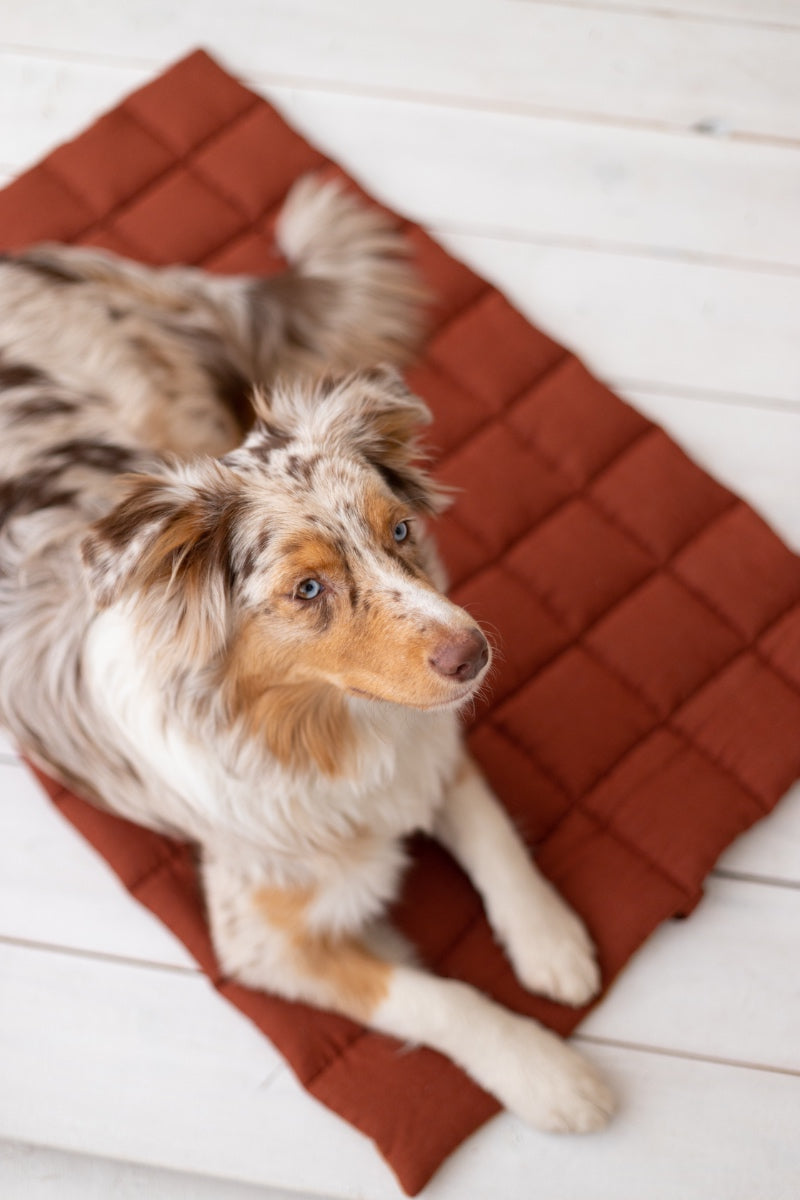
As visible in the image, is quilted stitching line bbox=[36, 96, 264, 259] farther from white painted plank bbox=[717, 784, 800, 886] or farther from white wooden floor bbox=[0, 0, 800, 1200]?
white painted plank bbox=[717, 784, 800, 886]

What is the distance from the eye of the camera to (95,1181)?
2.14m

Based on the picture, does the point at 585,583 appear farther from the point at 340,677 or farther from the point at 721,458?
the point at 340,677

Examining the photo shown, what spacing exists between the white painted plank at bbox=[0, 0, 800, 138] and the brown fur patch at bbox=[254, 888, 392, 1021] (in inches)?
87.9

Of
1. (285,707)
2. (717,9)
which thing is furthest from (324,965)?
(717,9)

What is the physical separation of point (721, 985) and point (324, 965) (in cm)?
77

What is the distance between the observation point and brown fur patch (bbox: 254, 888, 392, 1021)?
205cm

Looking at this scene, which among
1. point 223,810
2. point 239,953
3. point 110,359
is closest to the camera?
point 223,810

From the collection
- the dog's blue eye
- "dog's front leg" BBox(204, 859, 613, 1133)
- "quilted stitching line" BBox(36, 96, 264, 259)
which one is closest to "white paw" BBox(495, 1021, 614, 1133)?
"dog's front leg" BBox(204, 859, 613, 1133)

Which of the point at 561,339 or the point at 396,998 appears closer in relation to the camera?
the point at 396,998

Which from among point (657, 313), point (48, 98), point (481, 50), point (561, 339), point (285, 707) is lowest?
point (285, 707)

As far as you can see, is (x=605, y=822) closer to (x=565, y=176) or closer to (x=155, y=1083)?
(x=155, y=1083)

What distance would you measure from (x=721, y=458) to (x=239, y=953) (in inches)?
61.4

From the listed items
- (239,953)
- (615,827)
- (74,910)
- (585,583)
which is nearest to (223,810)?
(239,953)

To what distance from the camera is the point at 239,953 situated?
2.09 m
